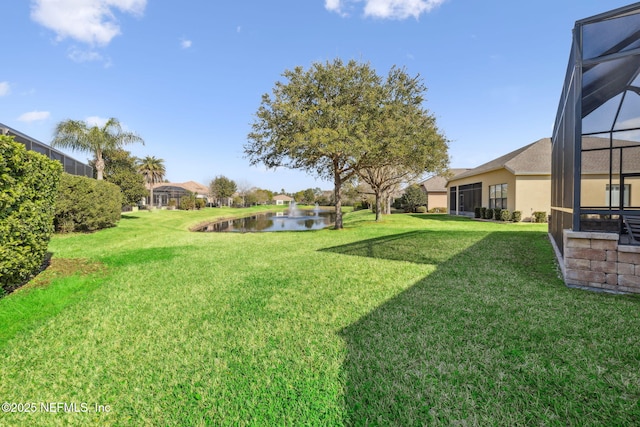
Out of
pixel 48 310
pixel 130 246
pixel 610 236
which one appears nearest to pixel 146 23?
pixel 130 246

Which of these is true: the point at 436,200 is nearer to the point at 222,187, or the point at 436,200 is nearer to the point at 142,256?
the point at 142,256

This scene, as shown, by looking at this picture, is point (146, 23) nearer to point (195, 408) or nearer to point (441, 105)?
point (195, 408)

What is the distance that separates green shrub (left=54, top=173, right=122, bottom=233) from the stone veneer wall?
16337 millimetres

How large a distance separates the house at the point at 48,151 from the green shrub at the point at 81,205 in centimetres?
138

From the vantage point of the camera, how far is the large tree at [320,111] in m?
13.9

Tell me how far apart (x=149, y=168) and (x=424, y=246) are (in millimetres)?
46081

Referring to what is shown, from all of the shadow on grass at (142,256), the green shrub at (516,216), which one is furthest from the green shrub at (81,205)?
the green shrub at (516,216)

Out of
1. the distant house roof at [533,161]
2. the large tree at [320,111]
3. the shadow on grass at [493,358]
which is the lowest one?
the shadow on grass at [493,358]

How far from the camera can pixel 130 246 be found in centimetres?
1038

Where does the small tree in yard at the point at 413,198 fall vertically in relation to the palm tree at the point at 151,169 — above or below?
below

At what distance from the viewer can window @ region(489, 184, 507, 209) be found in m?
19.3

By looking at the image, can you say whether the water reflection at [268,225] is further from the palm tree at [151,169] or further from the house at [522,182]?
the palm tree at [151,169]

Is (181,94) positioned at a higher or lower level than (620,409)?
higher

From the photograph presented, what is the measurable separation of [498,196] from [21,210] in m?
23.7
